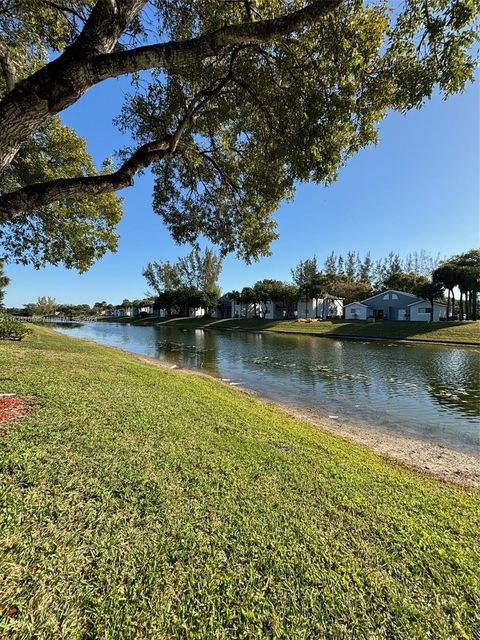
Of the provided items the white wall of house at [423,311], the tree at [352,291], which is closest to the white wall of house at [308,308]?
the tree at [352,291]

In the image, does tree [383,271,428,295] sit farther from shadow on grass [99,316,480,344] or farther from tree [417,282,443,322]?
shadow on grass [99,316,480,344]

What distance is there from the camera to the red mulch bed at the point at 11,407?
164 inches

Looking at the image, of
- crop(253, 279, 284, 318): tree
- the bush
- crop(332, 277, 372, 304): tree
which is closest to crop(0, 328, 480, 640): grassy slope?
the bush

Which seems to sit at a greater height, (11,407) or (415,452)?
(11,407)

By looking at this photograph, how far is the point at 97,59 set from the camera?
9.84 ft

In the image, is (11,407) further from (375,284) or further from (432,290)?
(375,284)

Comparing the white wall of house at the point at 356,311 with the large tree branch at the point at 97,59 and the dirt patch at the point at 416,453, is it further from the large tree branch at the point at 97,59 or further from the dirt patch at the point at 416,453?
the large tree branch at the point at 97,59

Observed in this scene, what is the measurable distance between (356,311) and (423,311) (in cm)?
1066

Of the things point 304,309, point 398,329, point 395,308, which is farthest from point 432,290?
point 304,309

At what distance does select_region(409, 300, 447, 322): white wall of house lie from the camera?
44969mm

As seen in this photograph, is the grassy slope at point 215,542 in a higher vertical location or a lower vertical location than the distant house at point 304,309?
lower

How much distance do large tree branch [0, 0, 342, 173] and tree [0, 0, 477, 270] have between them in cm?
1

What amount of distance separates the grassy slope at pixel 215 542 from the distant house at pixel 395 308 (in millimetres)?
48436

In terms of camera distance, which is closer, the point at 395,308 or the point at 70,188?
the point at 70,188
